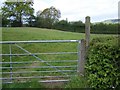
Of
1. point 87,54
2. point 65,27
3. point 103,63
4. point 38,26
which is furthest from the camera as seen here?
point 38,26

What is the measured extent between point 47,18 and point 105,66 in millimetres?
20451

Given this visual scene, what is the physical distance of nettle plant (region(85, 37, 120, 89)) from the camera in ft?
19.8

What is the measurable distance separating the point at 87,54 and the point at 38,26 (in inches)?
831

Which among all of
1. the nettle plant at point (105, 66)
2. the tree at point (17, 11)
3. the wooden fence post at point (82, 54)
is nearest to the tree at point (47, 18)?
the tree at point (17, 11)

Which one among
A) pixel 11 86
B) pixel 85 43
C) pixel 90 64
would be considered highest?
pixel 85 43

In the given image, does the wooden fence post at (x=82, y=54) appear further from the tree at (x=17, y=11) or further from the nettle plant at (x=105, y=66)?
the tree at (x=17, y=11)

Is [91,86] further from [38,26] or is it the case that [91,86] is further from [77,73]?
[38,26]

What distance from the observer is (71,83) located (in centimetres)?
638

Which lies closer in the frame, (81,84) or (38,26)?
(81,84)

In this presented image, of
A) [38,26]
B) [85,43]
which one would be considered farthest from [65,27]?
[85,43]

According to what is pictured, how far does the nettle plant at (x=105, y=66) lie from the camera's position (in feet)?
19.8

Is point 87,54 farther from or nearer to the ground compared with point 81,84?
farther from the ground

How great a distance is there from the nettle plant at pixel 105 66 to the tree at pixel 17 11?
8.94 m

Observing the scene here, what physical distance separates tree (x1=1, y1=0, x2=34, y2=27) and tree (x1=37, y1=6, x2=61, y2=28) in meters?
2.19
